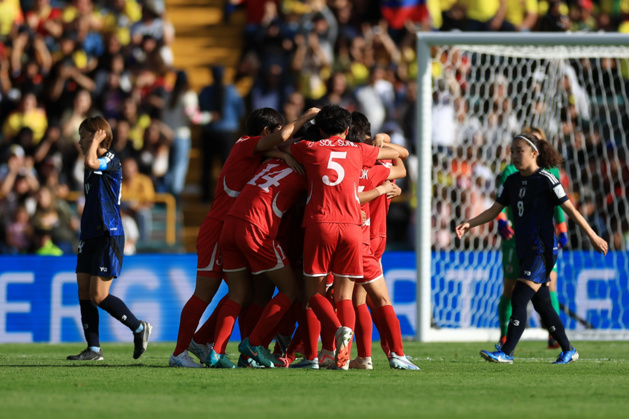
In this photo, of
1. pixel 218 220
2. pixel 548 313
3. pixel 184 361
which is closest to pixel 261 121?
pixel 218 220

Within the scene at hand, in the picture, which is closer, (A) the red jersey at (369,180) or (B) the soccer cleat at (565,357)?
(A) the red jersey at (369,180)

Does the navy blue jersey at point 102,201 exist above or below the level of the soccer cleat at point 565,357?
above

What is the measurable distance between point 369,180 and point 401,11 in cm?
1024

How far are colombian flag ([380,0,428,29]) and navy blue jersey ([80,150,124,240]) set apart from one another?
32.7 feet

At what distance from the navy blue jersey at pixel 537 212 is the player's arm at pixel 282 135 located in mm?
1985

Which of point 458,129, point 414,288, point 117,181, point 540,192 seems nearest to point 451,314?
point 414,288

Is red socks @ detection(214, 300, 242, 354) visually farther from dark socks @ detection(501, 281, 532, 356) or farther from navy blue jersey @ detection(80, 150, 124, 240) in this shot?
dark socks @ detection(501, 281, 532, 356)

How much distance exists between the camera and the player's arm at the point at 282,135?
7.62 m

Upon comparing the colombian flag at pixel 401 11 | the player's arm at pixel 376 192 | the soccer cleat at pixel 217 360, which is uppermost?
the colombian flag at pixel 401 11

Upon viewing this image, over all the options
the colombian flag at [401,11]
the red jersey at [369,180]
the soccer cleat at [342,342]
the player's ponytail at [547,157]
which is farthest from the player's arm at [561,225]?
the colombian flag at [401,11]

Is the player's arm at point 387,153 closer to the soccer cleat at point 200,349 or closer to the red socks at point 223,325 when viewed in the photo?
the red socks at point 223,325

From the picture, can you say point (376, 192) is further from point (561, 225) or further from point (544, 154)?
point (561, 225)

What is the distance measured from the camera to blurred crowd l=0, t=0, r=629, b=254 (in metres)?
15.7

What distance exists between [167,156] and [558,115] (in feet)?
20.1
